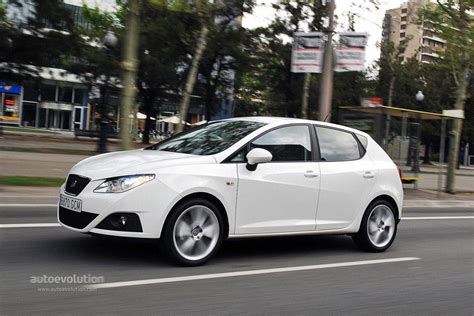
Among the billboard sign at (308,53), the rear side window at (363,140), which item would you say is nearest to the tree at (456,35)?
the billboard sign at (308,53)

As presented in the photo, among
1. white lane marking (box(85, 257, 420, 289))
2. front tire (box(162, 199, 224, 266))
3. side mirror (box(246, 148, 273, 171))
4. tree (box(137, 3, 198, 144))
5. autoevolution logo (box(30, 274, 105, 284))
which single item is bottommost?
autoevolution logo (box(30, 274, 105, 284))

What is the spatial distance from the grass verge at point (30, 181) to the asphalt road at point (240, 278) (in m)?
3.46

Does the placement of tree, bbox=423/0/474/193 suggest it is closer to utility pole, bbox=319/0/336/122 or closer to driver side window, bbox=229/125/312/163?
utility pole, bbox=319/0/336/122

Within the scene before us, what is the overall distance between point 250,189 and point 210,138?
2.88 ft

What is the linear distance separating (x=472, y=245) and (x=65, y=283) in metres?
6.75

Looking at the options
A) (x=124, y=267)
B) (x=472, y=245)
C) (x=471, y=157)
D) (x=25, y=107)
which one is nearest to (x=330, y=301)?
(x=124, y=267)

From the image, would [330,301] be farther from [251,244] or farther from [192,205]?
[251,244]

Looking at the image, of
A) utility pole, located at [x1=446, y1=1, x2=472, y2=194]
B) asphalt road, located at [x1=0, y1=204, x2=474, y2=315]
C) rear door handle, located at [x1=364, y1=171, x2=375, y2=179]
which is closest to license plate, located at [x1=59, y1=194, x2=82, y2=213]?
asphalt road, located at [x1=0, y1=204, x2=474, y2=315]

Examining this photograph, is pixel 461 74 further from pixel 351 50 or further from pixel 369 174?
pixel 369 174

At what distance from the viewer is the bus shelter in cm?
1717

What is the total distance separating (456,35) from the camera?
18.3 m

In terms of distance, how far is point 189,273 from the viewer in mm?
5789

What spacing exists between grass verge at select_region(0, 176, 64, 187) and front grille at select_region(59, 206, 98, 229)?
6.00 m

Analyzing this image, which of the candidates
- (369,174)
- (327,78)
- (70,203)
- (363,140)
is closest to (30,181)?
(70,203)
